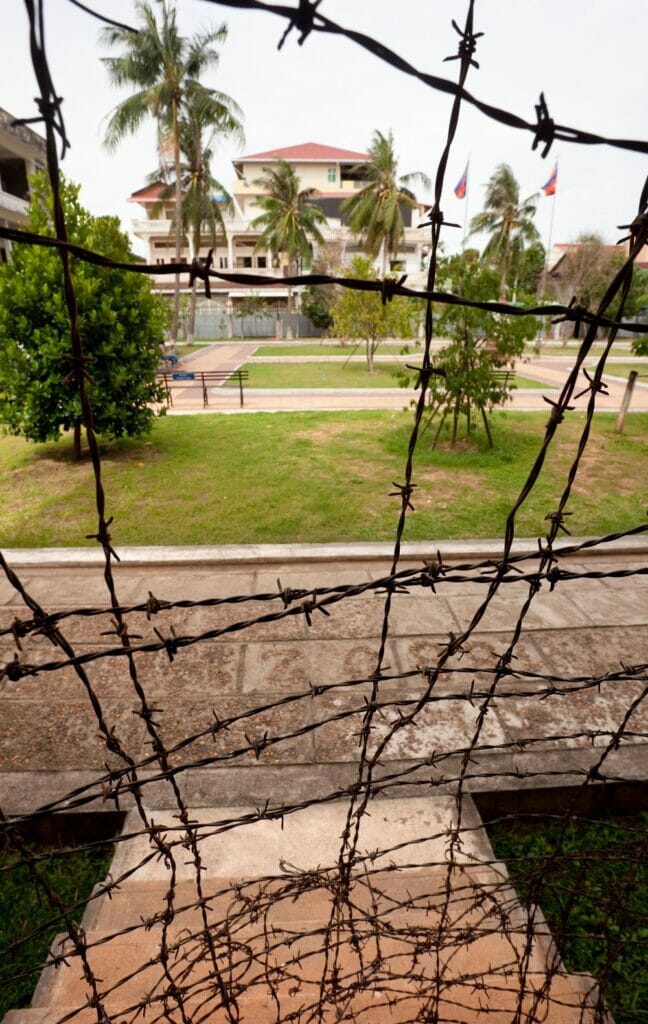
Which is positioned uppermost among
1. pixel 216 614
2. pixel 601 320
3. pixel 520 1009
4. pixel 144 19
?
pixel 144 19

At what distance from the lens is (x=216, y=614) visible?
14.2 ft

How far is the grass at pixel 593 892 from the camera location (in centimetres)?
176

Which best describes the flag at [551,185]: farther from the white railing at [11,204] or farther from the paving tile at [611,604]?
the paving tile at [611,604]

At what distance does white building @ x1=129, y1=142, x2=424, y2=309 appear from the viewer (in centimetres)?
3725

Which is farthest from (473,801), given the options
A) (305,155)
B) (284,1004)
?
(305,155)

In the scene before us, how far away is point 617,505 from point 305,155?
41.0m

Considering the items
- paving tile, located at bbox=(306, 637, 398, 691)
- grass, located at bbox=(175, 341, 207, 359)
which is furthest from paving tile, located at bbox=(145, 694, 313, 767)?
grass, located at bbox=(175, 341, 207, 359)

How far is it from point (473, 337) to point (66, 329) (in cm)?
501

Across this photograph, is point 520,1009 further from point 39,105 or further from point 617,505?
point 617,505

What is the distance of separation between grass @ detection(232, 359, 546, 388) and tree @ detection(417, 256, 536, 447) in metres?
6.76

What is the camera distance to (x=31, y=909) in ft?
7.42

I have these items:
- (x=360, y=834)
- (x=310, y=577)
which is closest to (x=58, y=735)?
(x=360, y=834)

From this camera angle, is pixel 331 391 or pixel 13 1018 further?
pixel 331 391

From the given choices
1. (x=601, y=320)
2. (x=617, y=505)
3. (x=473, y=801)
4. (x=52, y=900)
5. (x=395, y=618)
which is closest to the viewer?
(x=601, y=320)
